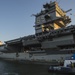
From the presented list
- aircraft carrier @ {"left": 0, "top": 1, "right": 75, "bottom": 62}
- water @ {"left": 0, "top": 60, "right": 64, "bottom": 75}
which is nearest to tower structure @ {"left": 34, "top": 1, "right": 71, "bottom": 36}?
aircraft carrier @ {"left": 0, "top": 1, "right": 75, "bottom": 62}

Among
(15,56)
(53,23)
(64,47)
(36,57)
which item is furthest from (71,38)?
(15,56)

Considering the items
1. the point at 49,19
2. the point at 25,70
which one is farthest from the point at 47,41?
the point at 25,70

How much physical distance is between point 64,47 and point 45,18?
50.4 feet

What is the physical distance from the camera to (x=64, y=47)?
32.6 m

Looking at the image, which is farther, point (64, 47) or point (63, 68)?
point (64, 47)

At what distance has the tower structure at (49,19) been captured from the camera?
142 feet

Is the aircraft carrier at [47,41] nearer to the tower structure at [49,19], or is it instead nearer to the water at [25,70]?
the tower structure at [49,19]

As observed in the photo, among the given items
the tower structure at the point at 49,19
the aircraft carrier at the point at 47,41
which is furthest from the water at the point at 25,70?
the tower structure at the point at 49,19

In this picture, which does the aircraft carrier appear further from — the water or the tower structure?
the water

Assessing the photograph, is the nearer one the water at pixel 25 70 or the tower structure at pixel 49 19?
the water at pixel 25 70

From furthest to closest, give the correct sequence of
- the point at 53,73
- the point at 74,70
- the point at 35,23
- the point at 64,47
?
the point at 35,23, the point at 64,47, the point at 53,73, the point at 74,70

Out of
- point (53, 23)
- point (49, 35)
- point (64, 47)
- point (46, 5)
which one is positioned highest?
point (46, 5)

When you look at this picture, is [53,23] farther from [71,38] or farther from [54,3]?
[71,38]

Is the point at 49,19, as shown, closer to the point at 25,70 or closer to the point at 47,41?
the point at 47,41
